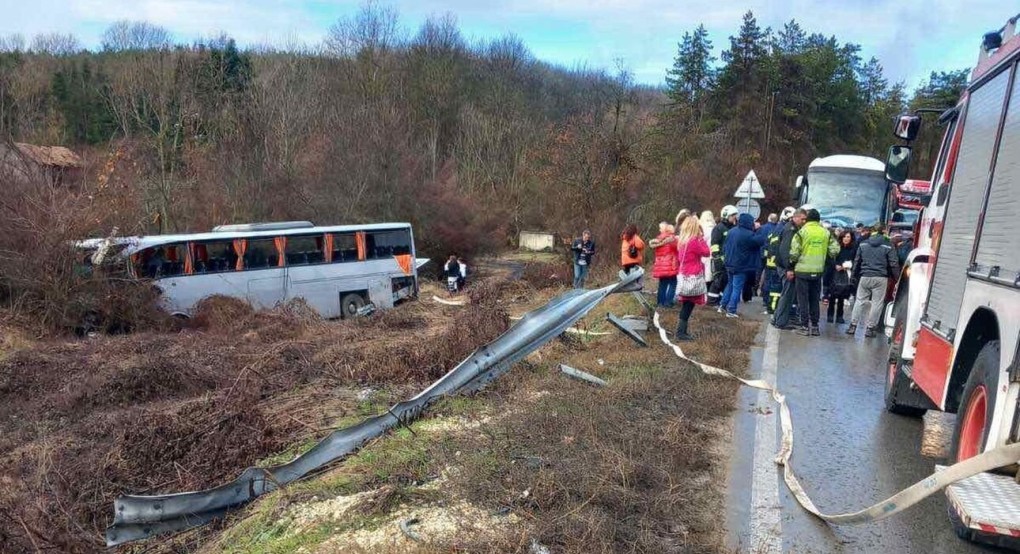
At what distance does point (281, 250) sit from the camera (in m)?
18.7

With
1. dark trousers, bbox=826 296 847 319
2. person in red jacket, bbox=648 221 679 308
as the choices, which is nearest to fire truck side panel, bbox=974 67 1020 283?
person in red jacket, bbox=648 221 679 308

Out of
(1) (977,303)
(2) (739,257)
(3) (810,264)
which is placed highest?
(1) (977,303)

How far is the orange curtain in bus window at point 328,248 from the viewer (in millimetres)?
19688

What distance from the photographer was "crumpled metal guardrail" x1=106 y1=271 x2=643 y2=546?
4215 millimetres

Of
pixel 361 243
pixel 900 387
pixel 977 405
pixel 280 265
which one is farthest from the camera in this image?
pixel 361 243

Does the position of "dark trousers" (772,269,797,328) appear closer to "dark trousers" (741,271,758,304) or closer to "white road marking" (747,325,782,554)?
"dark trousers" (741,271,758,304)

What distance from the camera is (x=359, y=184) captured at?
31125 millimetres

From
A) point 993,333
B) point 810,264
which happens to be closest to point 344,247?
point 810,264

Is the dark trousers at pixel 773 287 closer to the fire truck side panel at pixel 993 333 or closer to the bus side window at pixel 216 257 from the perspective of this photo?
the fire truck side panel at pixel 993 333

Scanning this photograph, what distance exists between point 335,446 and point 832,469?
354 cm

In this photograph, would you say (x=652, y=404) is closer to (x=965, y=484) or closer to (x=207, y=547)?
(x=965, y=484)

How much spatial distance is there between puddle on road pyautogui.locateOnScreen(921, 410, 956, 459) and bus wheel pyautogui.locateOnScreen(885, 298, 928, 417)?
0.15 m

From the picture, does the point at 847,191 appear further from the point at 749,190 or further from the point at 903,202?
the point at 749,190

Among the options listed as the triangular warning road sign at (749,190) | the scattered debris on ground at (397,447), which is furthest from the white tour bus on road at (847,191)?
the scattered debris on ground at (397,447)
